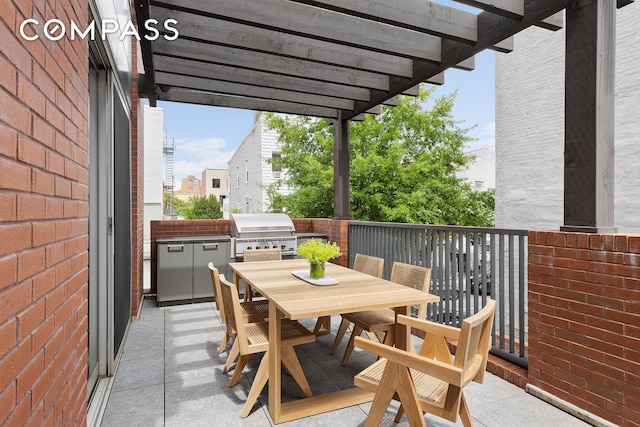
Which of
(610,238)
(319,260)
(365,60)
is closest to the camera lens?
(610,238)

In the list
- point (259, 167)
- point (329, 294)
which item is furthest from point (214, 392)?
point (259, 167)

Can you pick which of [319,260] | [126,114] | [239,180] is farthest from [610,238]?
[239,180]

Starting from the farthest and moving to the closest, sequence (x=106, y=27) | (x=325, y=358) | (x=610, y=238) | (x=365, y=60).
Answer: (x=365, y=60)
(x=325, y=358)
(x=106, y=27)
(x=610, y=238)

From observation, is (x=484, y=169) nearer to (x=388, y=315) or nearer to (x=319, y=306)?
(x=388, y=315)

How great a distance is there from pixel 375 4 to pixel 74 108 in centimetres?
229

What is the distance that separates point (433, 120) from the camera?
40.2 feet

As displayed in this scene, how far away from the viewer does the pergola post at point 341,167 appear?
18.7 feet

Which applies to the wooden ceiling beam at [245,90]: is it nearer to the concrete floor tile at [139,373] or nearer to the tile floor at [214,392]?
the tile floor at [214,392]

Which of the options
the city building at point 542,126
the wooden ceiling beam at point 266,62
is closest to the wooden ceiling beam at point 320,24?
the wooden ceiling beam at point 266,62

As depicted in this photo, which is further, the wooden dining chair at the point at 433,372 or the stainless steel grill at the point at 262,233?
the stainless steel grill at the point at 262,233

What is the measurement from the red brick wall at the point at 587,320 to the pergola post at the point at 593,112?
0.20 meters

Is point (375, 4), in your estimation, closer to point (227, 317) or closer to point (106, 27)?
point (106, 27)

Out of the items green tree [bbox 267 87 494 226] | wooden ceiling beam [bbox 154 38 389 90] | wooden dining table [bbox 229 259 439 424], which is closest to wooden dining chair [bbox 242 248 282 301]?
wooden dining table [bbox 229 259 439 424]

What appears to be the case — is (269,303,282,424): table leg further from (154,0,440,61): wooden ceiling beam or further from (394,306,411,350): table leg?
(154,0,440,61): wooden ceiling beam
